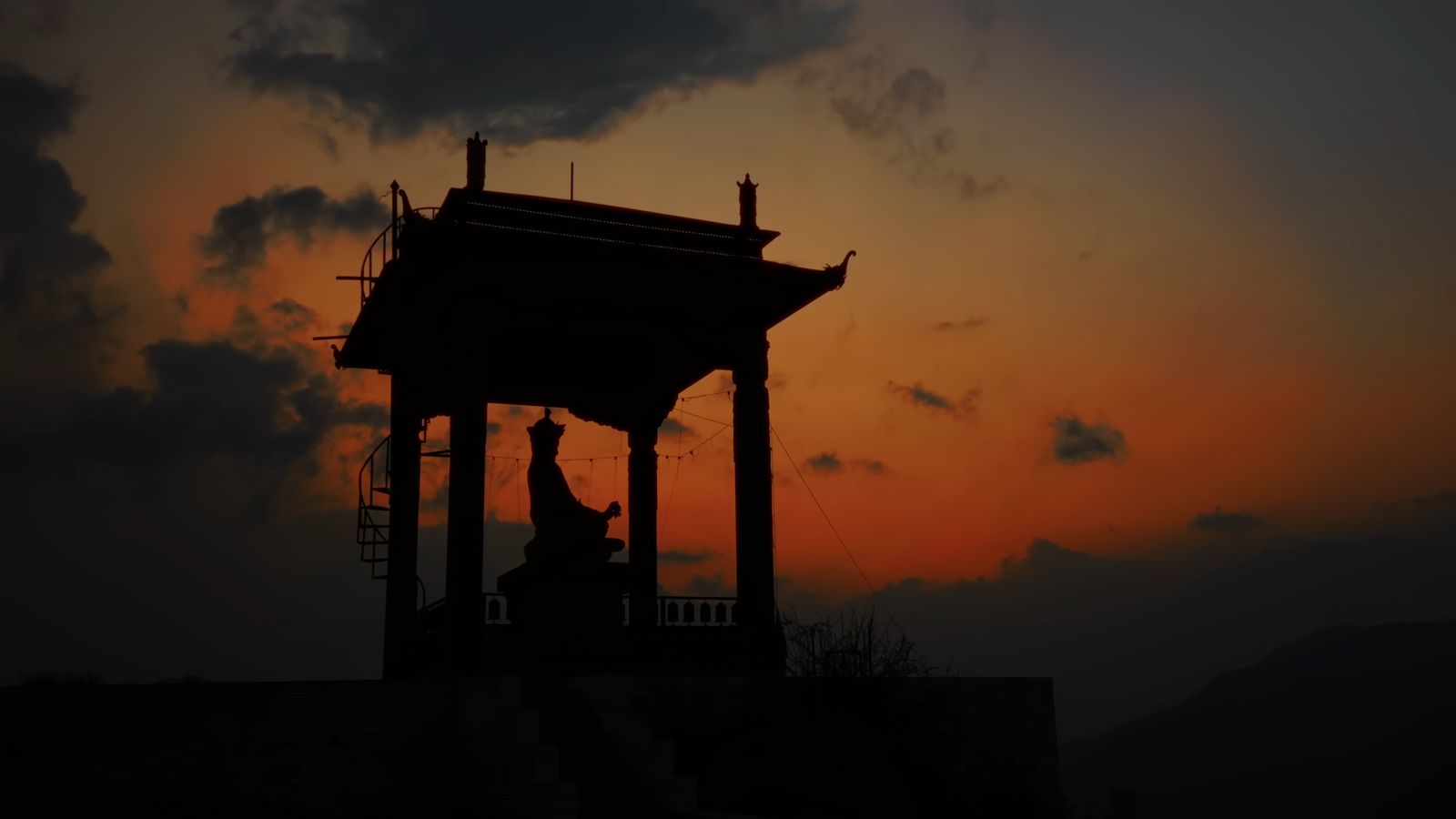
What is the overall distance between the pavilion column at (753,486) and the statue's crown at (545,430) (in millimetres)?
3922

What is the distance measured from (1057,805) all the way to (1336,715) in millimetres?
195494

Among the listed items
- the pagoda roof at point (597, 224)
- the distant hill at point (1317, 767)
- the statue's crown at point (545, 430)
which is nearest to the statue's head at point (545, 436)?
the statue's crown at point (545, 430)

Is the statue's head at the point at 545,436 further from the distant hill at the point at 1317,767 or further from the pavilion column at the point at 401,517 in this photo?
the distant hill at the point at 1317,767

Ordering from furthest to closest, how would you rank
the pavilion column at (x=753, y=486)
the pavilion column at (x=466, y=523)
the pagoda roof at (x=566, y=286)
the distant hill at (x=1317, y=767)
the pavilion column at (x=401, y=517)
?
the distant hill at (x=1317, y=767) < the pavilion column at (x=401, y=517) < the pavilion column at (x=753, y=486) < the pagoda roof at (x=566, y=286) < the pavilion column at (x=466, y=523)

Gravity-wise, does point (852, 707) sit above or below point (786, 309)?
below

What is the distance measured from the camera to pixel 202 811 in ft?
58.2

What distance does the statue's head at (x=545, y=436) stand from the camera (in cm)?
2712

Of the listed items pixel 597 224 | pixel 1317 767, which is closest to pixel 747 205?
pixel 597 224

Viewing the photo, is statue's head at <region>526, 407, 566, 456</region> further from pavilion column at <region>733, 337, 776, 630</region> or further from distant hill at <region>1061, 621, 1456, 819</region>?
distant hill at <region>1061, 621, 1456, 819</region>

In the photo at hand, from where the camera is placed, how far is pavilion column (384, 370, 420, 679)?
27734 mm

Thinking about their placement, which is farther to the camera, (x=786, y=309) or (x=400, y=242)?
(x=786, y=309)

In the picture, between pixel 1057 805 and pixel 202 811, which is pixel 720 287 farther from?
pixel 202 811

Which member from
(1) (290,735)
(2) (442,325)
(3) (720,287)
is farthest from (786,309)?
(1) (290,735)

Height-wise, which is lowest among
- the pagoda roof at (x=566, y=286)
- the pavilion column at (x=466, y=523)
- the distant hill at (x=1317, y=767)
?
the distant hill at (x=1317, y=767)
